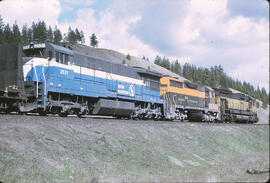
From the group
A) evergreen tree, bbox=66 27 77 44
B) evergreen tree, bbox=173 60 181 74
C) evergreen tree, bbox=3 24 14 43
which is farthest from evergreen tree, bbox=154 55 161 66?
evergreen tree, bbox=3 24 14 43

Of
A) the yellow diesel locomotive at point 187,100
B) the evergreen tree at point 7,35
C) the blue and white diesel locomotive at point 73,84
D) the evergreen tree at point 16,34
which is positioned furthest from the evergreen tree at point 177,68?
the blue and white diesel locomotive at point 73,84

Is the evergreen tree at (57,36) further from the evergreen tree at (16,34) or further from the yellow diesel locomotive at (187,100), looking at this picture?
the yellow diesel locomotive at (187,100)

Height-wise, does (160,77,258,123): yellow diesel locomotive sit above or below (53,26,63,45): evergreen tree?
below

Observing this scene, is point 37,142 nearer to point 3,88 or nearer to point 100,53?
point 3,88

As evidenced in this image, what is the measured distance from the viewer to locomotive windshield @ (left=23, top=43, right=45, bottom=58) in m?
15.1

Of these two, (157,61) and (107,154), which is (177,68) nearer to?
(157,61)

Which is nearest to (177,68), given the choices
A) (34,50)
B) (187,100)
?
(187,100)

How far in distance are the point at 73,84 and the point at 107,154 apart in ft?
24.0

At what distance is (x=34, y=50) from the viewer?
50.1 ft

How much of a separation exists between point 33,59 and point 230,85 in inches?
5963

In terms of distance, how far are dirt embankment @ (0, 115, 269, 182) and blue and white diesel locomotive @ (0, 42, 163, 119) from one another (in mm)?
2137

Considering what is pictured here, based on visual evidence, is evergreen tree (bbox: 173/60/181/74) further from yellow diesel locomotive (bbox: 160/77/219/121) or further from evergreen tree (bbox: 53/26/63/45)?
yellow diesel locomotive (bbox: 160/77/219/121)

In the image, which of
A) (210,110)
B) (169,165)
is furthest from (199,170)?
(210,110)

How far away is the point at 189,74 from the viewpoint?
16738 centimetres
